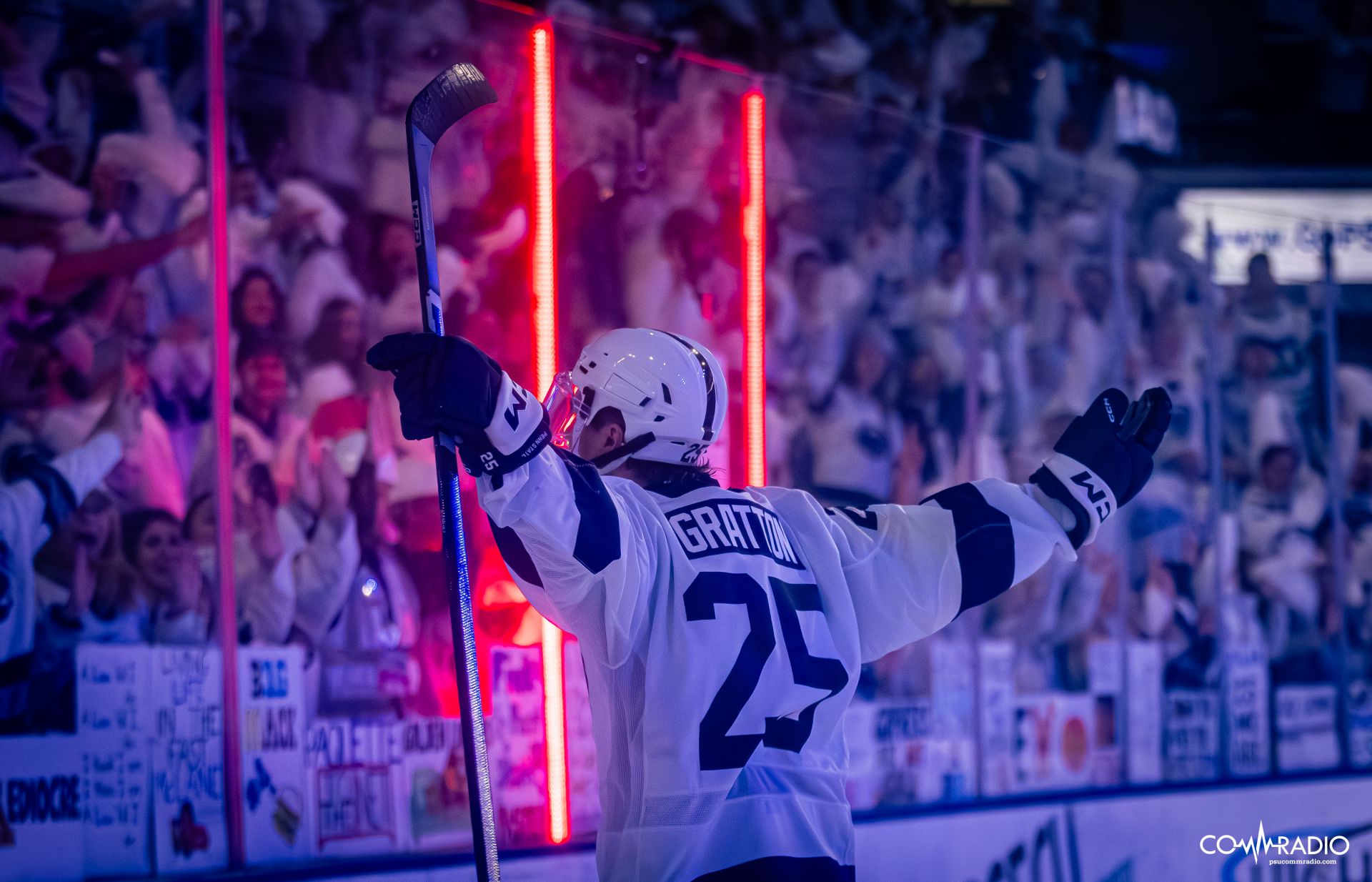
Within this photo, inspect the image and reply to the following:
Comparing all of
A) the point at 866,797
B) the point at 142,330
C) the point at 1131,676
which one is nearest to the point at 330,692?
the point at 142,330

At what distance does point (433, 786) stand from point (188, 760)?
0.60 m

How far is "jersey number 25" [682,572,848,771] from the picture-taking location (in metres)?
2.27

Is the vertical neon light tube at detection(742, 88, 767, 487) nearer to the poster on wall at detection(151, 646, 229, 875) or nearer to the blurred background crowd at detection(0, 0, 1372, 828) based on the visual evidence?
the blurred background crowd at detection(0, 0, 1372, 828)

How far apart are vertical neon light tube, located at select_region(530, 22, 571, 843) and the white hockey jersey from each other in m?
0.97

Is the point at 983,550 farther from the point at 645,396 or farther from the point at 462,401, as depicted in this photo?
the point at 462,401

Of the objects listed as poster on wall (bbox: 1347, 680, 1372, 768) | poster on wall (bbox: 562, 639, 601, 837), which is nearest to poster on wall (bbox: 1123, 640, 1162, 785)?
poster on wall (bbox: 1347, 680, 1372, 768)

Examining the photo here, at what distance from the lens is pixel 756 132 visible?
4090 millimetres

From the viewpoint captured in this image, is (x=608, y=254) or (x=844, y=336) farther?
(x=844, y=336)

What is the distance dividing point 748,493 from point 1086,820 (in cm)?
264

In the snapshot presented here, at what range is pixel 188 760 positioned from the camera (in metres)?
2.95

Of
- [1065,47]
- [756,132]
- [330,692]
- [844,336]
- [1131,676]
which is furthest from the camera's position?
[1065,47]

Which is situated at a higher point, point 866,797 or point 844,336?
point 844,336

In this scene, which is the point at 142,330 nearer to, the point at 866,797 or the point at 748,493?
the point at 748,493

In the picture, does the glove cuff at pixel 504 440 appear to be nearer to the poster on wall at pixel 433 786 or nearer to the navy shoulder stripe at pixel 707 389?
the navy shoulder stripe at pixel 707 389
